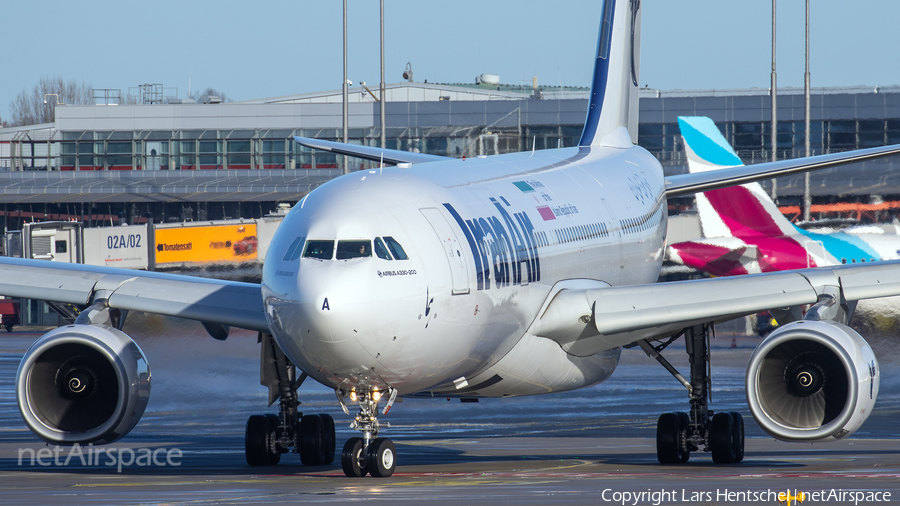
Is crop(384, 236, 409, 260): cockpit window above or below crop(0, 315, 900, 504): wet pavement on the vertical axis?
above

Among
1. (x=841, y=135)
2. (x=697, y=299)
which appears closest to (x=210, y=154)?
(x=841, y=135)

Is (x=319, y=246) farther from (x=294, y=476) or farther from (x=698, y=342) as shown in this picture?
(x=698, y=342)

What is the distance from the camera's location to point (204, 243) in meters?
43.6

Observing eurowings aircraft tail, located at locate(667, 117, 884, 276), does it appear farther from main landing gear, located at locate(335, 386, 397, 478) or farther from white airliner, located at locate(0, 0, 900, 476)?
main landing gear, located at locate(335, 386, 397, 478)

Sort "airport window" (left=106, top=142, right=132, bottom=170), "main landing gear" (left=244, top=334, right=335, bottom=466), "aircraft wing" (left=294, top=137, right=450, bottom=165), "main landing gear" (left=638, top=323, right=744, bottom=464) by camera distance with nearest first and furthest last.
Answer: "main landing gear" (left=244, top=334, right=335, bottom=466) → "main landing gear" (left=638, top=323, right=744, bottom=464) → "aircraft wing" (left=294, top=137, right=450, bottom=165) → "airport window" (left=106, top=142, right=132, bottom=170)

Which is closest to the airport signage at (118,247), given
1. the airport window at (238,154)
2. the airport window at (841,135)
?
the airport window at (238,154)

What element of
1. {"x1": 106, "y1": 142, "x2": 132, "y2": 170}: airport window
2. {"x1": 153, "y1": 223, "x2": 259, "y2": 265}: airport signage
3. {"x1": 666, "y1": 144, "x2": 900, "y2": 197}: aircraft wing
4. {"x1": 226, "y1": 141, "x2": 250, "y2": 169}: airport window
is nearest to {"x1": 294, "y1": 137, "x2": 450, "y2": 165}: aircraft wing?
{"x1": 666, "y1": 144, "x2": 900, "y2": 197}: aircraft wing

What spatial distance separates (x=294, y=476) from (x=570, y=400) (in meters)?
12.9

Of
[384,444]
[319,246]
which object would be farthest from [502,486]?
[319,246]

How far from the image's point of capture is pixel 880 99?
59.8 metres

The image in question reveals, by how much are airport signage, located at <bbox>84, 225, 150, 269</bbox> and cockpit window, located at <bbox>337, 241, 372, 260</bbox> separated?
112 feet

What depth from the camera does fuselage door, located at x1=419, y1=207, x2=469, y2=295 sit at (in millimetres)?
12594

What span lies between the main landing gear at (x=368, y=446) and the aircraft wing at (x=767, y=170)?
956cm

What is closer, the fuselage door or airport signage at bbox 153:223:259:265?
the fuselage door
